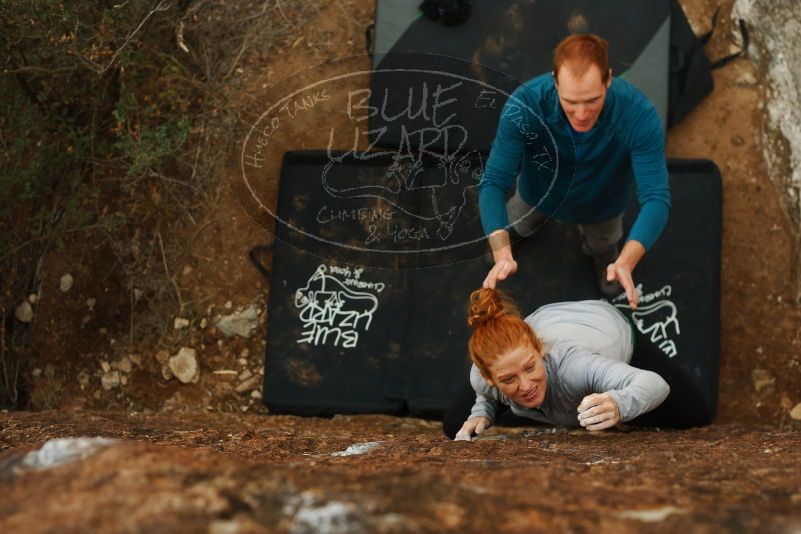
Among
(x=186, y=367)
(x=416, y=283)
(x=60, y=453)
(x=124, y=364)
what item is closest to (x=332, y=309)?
(x=416, y=283)

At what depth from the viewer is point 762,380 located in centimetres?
364

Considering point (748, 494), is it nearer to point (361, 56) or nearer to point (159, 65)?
point (361, 56)

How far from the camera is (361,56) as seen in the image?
12.9ft

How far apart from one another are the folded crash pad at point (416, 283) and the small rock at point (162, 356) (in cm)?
58

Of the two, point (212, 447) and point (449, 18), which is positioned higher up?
point (449, 18)

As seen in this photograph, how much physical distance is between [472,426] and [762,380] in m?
1.67

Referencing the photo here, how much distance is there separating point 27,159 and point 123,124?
43 centimetres

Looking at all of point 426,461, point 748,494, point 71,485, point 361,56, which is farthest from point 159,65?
point 748,494

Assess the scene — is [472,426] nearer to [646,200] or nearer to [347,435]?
[347,435]

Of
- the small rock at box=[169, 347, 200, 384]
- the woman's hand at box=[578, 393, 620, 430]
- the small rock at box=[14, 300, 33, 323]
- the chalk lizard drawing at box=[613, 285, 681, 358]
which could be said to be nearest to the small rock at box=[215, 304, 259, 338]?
the small rock at box=[169, 347, 200, 384]

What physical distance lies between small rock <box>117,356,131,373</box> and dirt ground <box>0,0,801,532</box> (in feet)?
0.09

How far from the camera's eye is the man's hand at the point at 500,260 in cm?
255

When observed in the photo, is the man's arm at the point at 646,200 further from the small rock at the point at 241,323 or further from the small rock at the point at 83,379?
the small rock at the point at 83,379

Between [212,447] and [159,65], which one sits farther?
[159,65]
